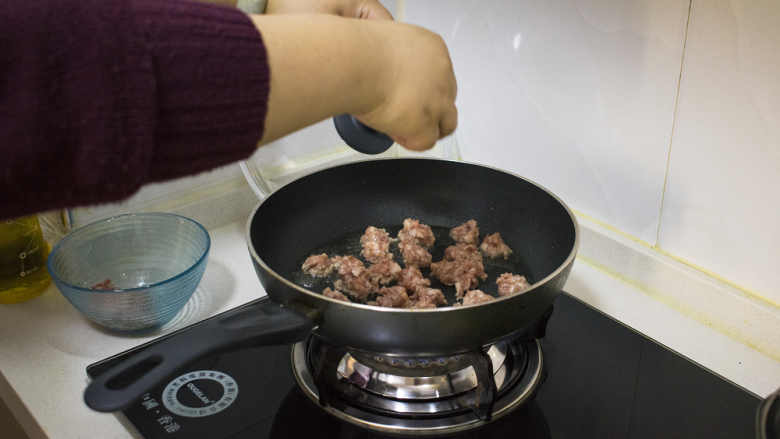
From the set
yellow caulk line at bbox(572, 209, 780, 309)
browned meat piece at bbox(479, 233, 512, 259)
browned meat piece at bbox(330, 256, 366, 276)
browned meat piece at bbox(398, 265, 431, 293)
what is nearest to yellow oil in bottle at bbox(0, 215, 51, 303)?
browned meat piece at bbox(330, 256, 366, 276)

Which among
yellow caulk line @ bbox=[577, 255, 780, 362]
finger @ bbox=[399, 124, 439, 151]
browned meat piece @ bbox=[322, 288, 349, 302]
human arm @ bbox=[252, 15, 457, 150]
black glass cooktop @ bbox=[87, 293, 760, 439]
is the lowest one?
yellow caulk line @ bbox=[577, 255, 780, 362]

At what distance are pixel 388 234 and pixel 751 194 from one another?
1.81ft

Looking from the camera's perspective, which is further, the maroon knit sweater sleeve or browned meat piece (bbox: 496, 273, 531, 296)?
browned meat piece (bbox: 496, 273, 531, 296)

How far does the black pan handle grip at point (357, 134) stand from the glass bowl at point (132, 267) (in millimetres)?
296

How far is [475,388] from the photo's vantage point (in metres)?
0.74

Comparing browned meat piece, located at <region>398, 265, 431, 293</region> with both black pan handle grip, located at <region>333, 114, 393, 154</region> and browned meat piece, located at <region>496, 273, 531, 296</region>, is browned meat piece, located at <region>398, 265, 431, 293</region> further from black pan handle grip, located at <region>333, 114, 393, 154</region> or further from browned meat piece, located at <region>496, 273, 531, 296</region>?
black pan handle grip, located at <region>333, 114, 393, 154</region>

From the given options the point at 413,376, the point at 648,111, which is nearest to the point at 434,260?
the point at 413,376

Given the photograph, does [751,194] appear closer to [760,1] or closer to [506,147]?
[760,1]

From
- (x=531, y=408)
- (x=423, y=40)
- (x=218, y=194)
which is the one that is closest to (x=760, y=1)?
(x=423, y=40)

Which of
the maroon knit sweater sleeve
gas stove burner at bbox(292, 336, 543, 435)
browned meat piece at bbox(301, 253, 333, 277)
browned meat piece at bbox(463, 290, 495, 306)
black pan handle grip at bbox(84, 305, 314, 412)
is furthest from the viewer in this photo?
browned meat piece at bbox(301, 253, 333, 277)

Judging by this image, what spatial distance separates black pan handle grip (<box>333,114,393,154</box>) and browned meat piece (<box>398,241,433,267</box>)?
222 millimetres

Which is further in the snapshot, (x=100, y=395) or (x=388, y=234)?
(x=388, y=234)

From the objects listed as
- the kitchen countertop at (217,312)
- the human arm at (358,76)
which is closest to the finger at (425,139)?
the human arm at (358,76)

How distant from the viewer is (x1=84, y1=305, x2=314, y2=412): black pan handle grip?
20.9 inches
